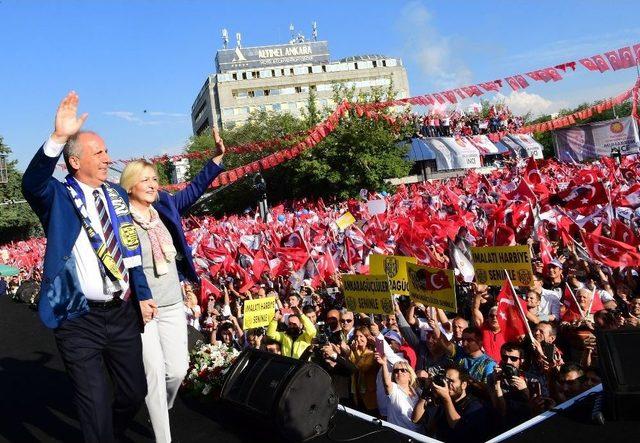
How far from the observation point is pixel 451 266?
8492 mm

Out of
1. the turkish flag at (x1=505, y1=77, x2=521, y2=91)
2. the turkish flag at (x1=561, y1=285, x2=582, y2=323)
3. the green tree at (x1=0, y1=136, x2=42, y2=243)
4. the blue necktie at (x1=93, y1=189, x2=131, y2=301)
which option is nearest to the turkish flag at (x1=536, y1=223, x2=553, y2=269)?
the turkish flag at (x1=561, y1=285, x2=582, y2=323)

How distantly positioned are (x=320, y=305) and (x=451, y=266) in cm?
180

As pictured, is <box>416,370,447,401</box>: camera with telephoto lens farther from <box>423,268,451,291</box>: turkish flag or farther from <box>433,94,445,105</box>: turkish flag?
<box>433,94,445,105</box>: turkish flag

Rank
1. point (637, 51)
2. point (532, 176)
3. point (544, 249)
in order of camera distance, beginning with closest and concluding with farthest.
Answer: point (544, 249) < point (532, 176) < point (637, 51)

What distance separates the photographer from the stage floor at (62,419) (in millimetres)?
3965

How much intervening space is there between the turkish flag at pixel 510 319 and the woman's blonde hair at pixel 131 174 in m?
3.58

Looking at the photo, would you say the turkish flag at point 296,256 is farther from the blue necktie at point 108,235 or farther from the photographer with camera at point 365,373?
the blue necktie at point 108,235

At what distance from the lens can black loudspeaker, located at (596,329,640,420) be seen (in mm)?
3197

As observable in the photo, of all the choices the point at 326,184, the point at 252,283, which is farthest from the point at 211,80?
the point at 252,283

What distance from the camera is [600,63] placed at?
44.4 ft

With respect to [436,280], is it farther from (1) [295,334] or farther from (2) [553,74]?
(2) [553,74]

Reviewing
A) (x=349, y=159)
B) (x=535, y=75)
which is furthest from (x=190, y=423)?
(x=349, y=159)

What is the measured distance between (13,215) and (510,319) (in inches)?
1934

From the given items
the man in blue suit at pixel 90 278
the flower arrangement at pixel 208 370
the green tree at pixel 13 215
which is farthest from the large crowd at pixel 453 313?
the green tree at pixel 13 215
